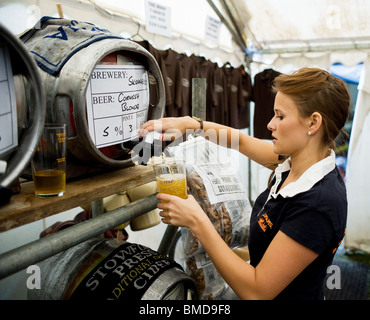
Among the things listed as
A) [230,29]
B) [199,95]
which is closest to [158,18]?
[199,95]

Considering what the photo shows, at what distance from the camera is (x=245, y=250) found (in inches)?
78.7

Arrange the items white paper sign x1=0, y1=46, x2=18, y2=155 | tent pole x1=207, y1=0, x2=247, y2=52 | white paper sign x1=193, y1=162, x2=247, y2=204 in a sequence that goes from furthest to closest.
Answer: tent pole x1=207, y1=0, x2=247, y2=52 → white paper sign x1=193, y1=162, x2=247, y2=204 → white paper sign x1=0, y1=46, x2=18, y2=155

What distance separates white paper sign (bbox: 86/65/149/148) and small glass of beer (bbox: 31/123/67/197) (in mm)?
115

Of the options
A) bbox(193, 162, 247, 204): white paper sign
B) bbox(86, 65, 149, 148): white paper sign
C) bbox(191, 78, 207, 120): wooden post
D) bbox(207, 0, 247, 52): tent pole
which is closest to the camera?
bbox(86, 65, 149, 148): white paper sign

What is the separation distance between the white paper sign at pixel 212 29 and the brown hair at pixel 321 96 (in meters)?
2.06

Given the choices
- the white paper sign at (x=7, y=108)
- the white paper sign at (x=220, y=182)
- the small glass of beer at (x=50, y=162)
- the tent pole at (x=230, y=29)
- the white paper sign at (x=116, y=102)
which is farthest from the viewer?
the tent pole at (x=230, y=29)

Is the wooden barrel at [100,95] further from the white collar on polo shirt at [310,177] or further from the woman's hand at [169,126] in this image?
the white collar on polo shirt at [310,177]

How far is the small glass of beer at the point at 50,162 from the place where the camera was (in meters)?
0.94

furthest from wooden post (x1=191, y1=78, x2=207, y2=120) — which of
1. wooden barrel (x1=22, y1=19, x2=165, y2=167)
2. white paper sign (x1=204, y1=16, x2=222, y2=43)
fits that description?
white paper sign (x1=204, y1=16, x2=222, y2=43)

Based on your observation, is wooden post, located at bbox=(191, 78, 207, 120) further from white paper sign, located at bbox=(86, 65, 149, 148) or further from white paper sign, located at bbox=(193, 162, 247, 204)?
white paper sign, located at bbox=(86, 65, 149, 148)

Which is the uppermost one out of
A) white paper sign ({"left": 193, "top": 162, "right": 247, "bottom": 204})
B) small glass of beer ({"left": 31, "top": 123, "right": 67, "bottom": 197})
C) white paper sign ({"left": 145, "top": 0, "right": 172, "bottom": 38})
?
white paper sign ({"left": 145, "top": 0, "right": 172, "bottom": 38})

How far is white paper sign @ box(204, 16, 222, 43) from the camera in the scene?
3.19m

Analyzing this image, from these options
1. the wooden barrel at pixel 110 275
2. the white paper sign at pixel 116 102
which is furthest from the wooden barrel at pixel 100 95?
the wooden barrel at pixel 110 275
